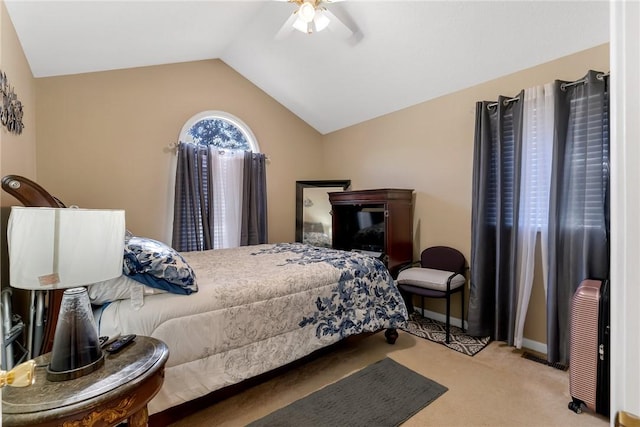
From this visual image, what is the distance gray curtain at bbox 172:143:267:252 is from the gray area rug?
2.25 meters

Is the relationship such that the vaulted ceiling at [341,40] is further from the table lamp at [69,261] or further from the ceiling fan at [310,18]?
the table lamp at [69,261]

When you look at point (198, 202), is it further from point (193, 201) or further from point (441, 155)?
point (441, 155)

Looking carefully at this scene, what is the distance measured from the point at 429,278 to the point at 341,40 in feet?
8.18

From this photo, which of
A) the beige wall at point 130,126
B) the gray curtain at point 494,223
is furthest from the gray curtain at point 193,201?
the gray curtain at point 494,223

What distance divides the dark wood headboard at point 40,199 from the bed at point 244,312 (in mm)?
17

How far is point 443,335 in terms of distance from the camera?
9.78 feet

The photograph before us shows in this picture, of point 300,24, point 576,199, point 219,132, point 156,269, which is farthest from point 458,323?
point 219,132

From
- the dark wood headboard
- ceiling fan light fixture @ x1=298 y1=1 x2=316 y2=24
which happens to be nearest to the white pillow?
the dark wood headboard

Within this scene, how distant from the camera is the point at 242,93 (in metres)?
4.14

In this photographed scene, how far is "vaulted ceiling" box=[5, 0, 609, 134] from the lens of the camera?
7.41 feet

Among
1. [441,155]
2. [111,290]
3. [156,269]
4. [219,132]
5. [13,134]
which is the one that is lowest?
[111,290]

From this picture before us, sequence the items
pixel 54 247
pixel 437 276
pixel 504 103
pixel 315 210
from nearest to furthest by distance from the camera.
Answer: pixel 54 247 → pixel 504 103 → pixel 437 276 → pixel 315 210

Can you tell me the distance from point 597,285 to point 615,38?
6.93 ft

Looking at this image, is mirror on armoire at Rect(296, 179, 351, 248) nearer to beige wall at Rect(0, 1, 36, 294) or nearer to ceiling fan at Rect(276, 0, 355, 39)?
ceiling fan at Rect(276, 0, 355, 39)
